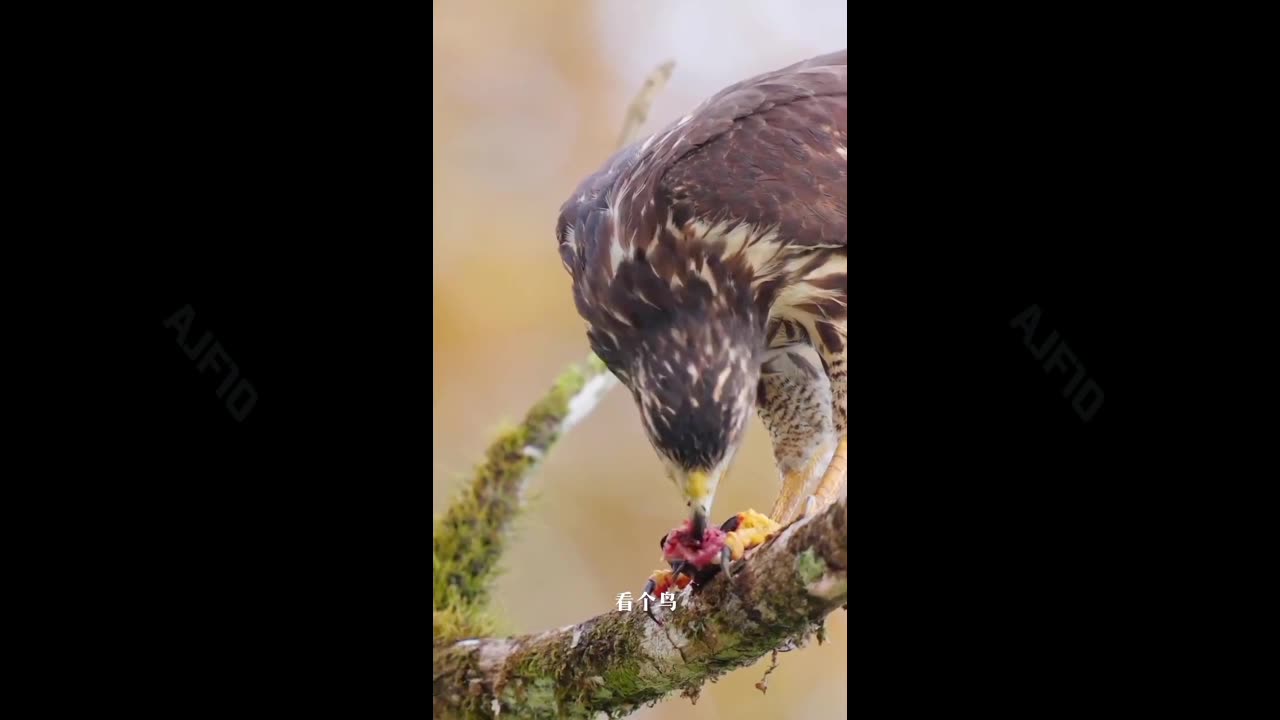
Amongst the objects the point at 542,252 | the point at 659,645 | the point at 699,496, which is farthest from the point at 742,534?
the point at 542,252

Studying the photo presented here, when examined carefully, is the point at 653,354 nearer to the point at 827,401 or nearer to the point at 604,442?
the point at 827,401

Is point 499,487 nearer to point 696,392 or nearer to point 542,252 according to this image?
point 542,252

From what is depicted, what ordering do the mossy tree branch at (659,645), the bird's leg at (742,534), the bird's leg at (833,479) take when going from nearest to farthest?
the mossy tree branch at (659,645), the bird's leg at (742,534), the bird's leg at (833,479)

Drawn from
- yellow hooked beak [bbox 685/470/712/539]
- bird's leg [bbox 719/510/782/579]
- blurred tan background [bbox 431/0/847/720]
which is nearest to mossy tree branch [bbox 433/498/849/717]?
bird's leg [bbox 719/510/782/579]

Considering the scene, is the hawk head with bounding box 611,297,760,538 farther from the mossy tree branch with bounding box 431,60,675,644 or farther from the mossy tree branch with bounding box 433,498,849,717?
the mossy tree branch with bounding box 431,60,675,644

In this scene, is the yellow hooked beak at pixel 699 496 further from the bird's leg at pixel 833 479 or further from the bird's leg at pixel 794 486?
the bird's leg at pixel 794 486

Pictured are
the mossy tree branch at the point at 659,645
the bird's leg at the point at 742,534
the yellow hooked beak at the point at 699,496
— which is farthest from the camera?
the yellow hooked beak at the point at 699,496

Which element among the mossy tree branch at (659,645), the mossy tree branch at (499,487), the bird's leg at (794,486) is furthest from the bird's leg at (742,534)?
the mossy tree branch at (499,487)
